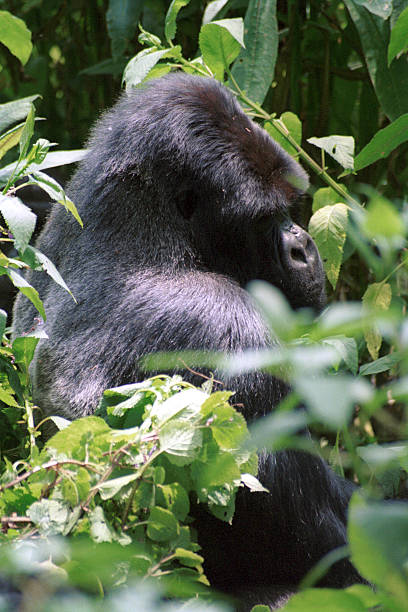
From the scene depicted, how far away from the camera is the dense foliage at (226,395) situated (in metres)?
0.61

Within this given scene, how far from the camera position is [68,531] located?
3.60ft

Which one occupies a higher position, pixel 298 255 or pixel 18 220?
pixel 18 220

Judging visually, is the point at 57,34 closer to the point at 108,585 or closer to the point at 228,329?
the point at 228,329

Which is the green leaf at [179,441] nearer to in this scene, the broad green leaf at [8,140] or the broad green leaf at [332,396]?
the broad green leaf at [332,396]

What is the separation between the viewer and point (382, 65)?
265 cm

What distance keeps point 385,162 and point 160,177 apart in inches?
59.3

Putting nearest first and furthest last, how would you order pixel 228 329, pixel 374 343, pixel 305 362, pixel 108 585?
1. pixel 305 362
2. pixel 108 585
3. pixel 228 329
4. pixel 374 343

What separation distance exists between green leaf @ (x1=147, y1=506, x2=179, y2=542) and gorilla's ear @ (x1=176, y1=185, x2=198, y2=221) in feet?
2.86

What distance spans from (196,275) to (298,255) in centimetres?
33

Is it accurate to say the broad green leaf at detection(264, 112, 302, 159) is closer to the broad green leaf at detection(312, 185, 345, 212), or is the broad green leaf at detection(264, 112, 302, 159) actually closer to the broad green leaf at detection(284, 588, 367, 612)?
the broad green leaf at detection(312, 185, 345, 212)

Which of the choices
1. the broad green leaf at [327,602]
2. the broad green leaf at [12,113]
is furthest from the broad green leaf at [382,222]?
the broad green leaf at [12,113]

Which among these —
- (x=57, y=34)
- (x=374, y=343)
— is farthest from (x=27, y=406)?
(x=57, y=34)

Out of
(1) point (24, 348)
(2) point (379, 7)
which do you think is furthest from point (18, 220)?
(2) point (379, 7)

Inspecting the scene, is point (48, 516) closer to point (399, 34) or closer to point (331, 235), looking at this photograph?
point (399, 34)
